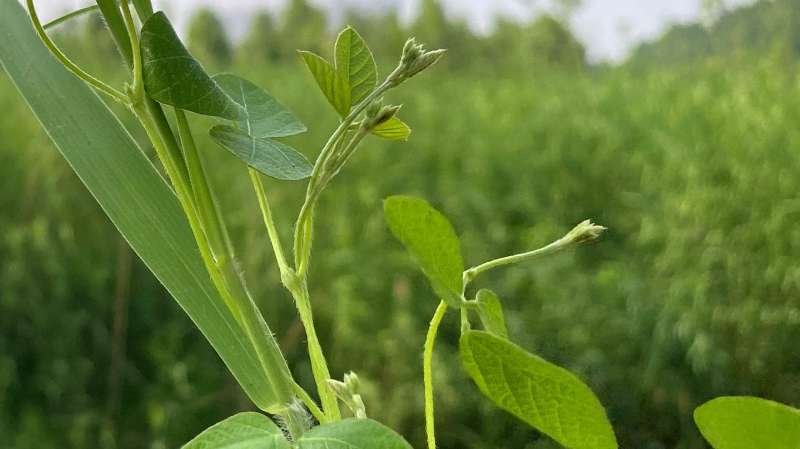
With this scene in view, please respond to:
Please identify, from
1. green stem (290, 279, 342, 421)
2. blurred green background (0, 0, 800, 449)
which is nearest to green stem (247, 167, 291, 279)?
green stem (290, 279, 342, 421)

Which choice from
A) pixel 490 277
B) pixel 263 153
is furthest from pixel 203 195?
pixel 490 277

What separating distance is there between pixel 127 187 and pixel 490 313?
0.06 meters

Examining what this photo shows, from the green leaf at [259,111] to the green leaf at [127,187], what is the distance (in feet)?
0.06

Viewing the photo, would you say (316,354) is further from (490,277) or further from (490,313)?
(490,277)

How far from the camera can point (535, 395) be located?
116 millimetres

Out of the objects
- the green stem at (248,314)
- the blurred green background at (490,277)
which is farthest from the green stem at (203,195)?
the blurred green background at (490,277)

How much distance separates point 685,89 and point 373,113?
2.01m

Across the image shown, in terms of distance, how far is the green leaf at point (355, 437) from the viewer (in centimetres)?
11

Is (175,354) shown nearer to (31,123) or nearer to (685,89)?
(31,123)

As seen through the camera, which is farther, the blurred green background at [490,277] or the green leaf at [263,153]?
the blurred green background at [490,277]

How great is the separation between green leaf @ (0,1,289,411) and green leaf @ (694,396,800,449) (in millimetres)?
64

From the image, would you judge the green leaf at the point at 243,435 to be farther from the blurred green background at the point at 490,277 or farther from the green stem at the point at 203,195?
the blurred green background at the point at 490,277

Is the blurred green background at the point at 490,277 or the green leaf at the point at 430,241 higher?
the green leaf at the point at 430,241

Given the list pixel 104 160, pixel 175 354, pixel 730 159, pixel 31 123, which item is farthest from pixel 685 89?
pixel 104 160
